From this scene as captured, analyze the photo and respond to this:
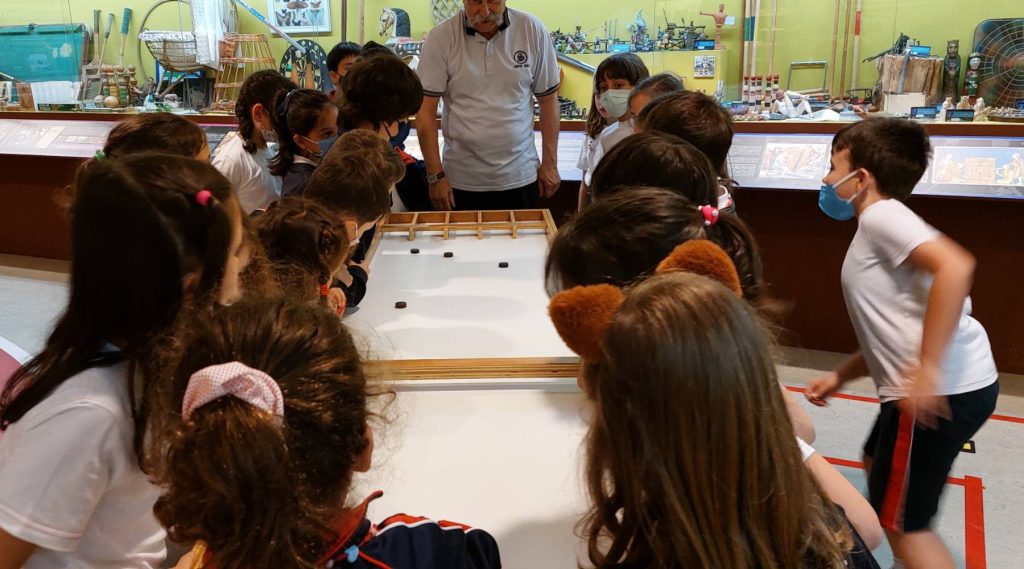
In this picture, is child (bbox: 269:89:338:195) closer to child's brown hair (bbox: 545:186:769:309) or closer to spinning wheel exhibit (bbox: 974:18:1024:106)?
child's brown hair (bbox: 545:186:769:309)

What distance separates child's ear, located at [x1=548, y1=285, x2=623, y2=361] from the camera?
2.53 feet

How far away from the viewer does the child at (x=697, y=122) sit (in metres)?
1.70

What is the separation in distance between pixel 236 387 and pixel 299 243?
84cm

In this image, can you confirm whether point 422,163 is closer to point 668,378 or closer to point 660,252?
point 660,252

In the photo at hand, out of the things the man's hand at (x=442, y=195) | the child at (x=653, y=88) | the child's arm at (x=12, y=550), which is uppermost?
the child at (x=653, y=88)

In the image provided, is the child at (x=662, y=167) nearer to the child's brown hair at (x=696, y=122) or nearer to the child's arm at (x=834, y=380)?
the child's brown hair at (x=696, y=122)

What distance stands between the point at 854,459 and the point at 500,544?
1905 mm

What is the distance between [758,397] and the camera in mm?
697

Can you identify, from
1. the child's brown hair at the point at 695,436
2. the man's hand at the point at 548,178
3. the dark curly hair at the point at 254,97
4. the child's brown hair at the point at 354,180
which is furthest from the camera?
the man's hand at the point at 548,178

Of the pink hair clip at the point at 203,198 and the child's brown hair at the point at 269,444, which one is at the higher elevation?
the pink hair clip at the point at 203,198

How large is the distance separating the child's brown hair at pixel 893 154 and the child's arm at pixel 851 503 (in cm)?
95

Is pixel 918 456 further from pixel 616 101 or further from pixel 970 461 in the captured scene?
pixel 616 101

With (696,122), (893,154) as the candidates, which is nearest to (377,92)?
(696,122)

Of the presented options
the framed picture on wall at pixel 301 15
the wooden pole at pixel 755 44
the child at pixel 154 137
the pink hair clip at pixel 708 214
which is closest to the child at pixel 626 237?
the pink hair clip at pixel 708 214
